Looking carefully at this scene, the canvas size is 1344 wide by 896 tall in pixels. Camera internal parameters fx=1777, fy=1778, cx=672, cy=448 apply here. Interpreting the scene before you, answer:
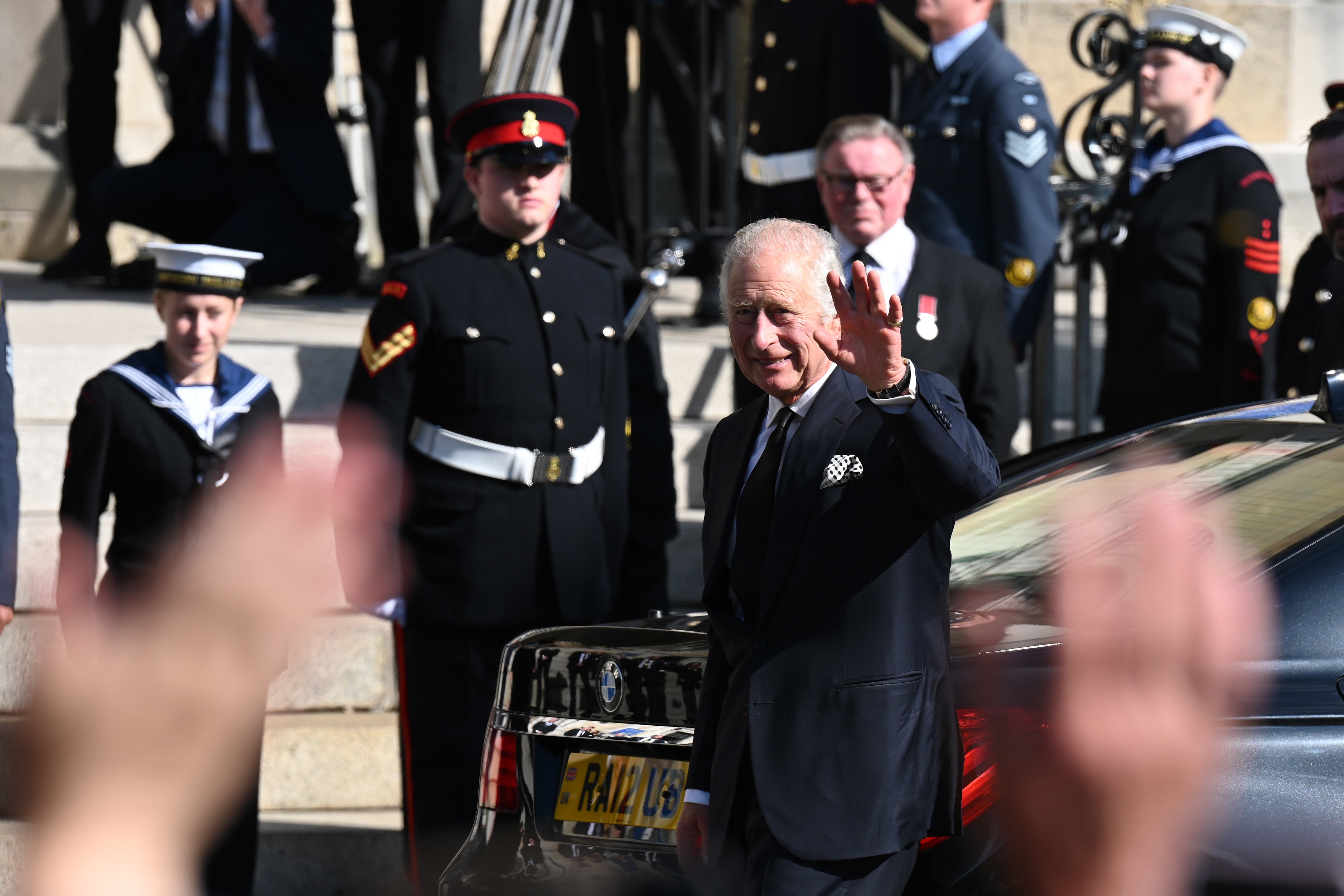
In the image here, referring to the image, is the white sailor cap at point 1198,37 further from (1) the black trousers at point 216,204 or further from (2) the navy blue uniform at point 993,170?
(1) the black trousers at point 216,204

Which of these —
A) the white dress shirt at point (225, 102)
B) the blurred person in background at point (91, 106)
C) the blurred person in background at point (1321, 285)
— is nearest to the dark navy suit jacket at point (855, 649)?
the blurred person in background at point (1321, 285)

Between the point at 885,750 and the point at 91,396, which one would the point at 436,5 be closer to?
the point at 91,396

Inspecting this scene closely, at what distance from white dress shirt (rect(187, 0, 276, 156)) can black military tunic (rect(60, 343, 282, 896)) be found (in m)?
3.43

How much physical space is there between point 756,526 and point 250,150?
5220 millimetres

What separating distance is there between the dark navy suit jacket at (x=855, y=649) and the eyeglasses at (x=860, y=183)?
1.84m

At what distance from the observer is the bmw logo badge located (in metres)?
3.00

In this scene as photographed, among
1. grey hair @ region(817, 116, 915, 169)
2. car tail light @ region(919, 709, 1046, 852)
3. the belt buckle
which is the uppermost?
grey hair @ region(817, 116, 915, 169)

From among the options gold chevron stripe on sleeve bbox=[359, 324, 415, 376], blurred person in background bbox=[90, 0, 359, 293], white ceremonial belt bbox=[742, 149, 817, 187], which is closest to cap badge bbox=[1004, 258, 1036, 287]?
white ceremonial belt bbox=[742, 149, 817, 187]

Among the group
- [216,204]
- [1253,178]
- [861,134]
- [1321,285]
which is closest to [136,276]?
[216,204]

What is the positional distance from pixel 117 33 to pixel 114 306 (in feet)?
5.93

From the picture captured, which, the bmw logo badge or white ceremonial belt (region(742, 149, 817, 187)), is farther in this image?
white ceremonial belt (region(742, 149, 817, 187))

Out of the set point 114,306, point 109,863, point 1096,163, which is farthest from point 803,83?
point 109,863

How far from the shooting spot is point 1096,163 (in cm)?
633

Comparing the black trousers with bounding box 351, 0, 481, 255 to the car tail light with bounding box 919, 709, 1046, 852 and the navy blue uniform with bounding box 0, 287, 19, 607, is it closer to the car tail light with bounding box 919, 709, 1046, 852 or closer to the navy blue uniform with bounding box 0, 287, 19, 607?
the navy blue uniform with bounding box 0, 287, 19, 607
